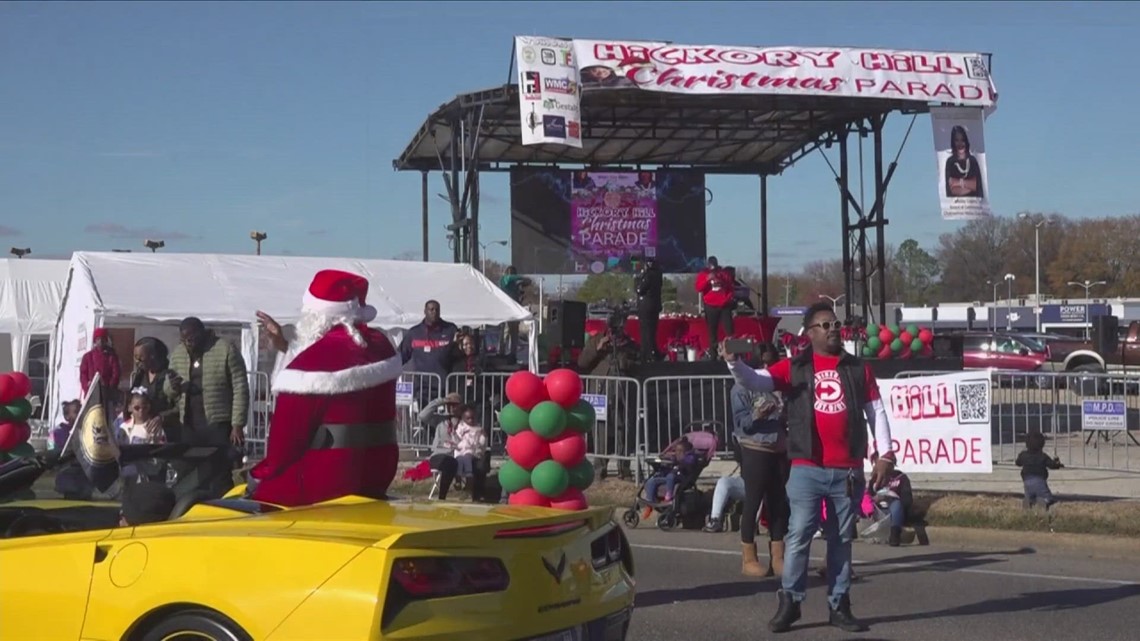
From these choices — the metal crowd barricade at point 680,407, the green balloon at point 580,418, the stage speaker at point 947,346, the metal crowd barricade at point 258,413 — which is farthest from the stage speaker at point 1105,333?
the green balloon at point 580,418

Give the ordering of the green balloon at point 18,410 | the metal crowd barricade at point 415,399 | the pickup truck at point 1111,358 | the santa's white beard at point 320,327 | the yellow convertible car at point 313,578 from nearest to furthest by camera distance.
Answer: the yellow convertible car at point 313,578 < the santa's white beard at point 320,327 < the green balloon at point 18,410 < the metal crowd barricade at point 415,399 < the pickup truck at point 1111,358

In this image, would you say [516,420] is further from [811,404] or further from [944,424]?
[944,424]

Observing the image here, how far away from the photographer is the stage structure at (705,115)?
21.0 meters

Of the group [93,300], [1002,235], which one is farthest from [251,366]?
[1002,235]

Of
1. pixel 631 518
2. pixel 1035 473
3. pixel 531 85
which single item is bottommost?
pixel 631 518

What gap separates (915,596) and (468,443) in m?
5.72

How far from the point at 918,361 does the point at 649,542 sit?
990cm

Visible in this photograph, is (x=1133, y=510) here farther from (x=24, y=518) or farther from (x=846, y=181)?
(x=846, y=181)

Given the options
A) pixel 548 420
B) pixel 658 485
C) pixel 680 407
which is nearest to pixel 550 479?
pixel 548 420

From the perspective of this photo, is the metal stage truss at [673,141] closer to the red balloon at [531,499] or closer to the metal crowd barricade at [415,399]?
the metal crowd barricade at [415,399]

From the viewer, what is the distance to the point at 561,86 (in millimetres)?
20344

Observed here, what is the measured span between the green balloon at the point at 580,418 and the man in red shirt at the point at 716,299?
11.1m

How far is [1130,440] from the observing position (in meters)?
14.6

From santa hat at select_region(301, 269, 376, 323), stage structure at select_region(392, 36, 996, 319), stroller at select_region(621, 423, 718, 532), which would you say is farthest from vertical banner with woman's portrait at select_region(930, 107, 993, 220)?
santa hat at select_region(301, 269, 376, 323)
